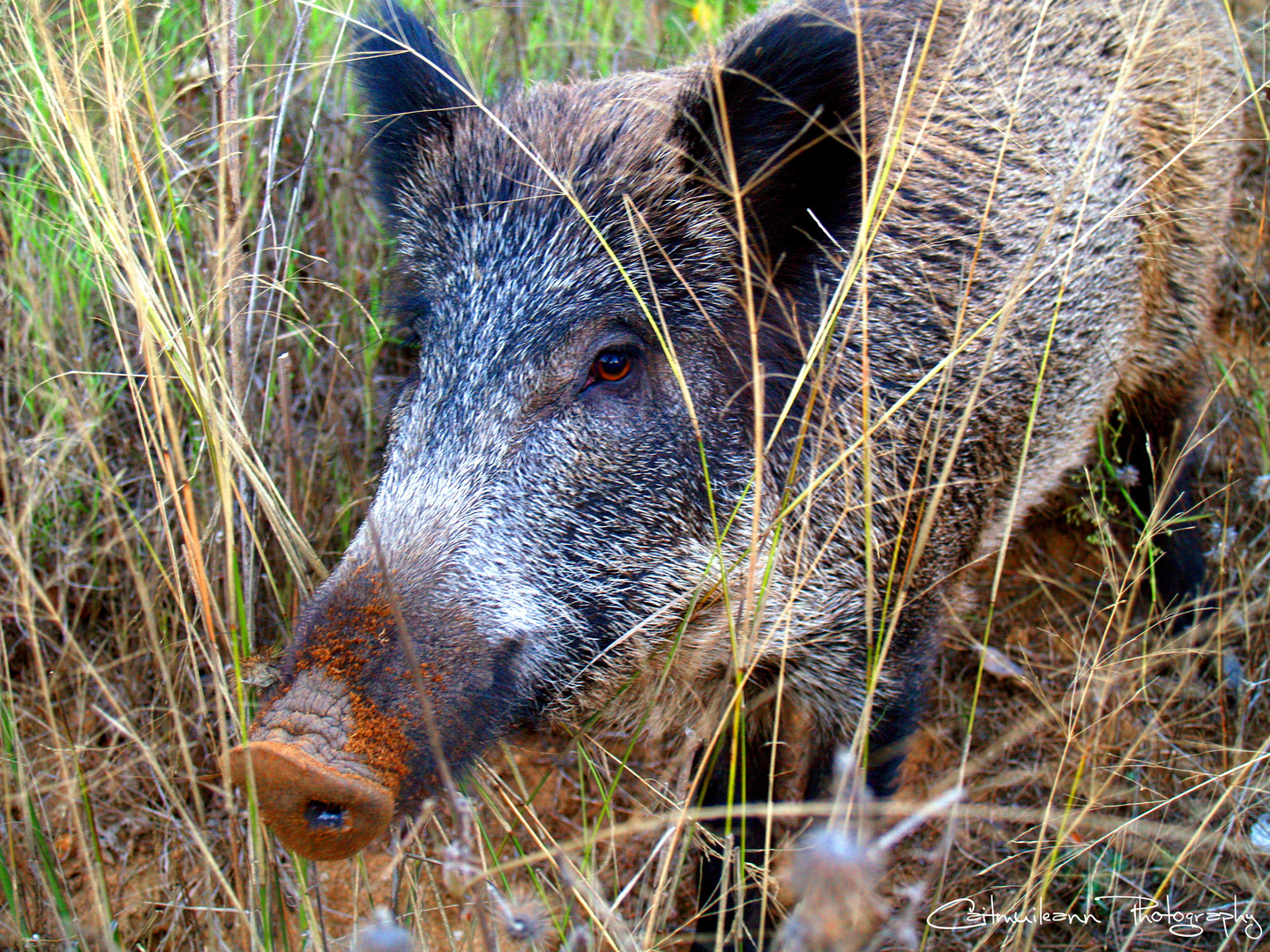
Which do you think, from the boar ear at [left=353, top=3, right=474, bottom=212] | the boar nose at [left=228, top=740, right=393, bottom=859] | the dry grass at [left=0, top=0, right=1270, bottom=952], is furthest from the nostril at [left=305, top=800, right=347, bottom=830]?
the boar ear at [left=353, top=3, right=474, bottom=212]

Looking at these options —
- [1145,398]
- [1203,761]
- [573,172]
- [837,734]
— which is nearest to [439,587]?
[573,172]

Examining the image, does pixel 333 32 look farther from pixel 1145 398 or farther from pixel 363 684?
pixel 1145 398

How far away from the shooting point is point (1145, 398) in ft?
10.8

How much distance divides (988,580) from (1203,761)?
89 centimetres

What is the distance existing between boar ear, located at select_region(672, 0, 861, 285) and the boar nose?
129cm

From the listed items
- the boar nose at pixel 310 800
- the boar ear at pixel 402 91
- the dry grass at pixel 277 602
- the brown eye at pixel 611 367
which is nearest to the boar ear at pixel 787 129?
the brown eye at pixel 611 367

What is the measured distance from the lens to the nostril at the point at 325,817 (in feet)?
5.02

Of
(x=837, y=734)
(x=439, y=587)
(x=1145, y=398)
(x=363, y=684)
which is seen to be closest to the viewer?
(x=363, y=684)

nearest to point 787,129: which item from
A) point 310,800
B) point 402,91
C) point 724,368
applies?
point 724,368

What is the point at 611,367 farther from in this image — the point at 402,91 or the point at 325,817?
the point at 325,817

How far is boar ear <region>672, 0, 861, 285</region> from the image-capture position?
2.01 m

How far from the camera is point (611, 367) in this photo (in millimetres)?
2125

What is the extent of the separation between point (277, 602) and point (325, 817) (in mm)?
1168

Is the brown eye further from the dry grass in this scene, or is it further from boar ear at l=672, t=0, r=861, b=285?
the dry grass
